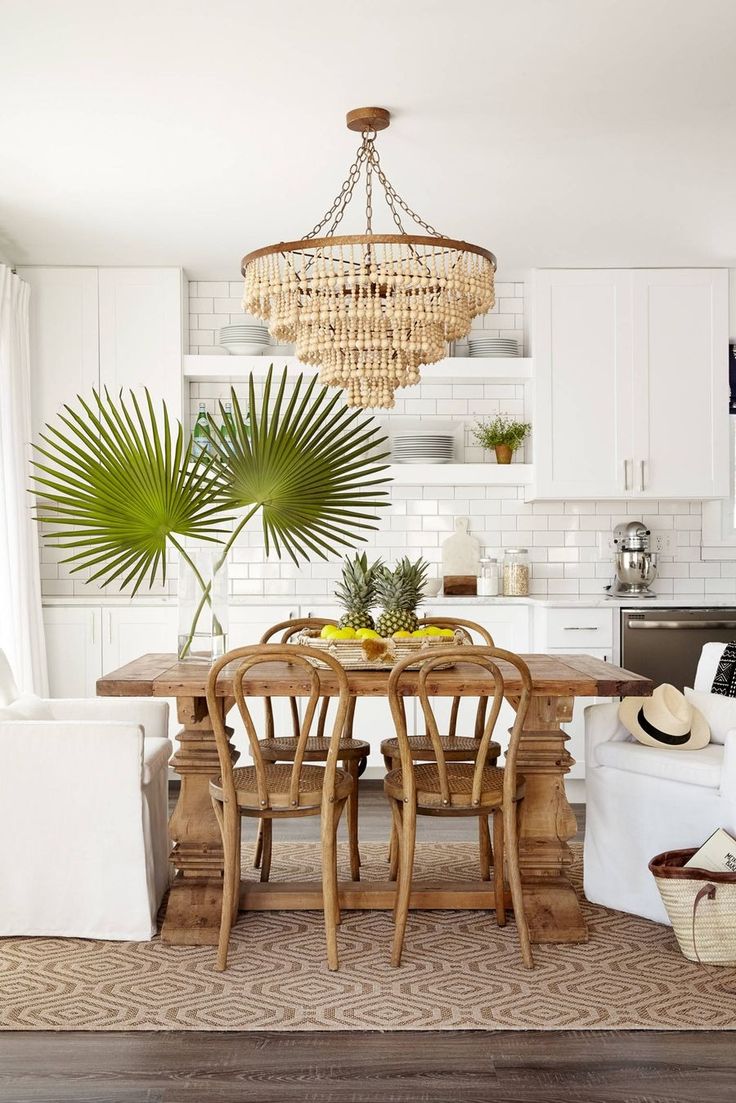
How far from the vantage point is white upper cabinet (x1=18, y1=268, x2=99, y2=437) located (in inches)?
238

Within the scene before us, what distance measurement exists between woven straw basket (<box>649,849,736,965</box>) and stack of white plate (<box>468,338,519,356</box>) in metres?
3.69

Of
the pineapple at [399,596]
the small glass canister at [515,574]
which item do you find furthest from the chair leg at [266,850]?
the small glass canister at [515,574]

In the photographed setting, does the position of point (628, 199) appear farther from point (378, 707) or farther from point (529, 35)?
point (378, 707)

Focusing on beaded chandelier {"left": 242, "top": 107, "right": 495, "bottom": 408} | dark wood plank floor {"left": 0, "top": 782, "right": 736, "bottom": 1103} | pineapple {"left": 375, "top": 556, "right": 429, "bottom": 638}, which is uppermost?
beaded chandelier {"left": 242, "top": 107, "right": 495, "bottom": 408}

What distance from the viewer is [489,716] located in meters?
3.11

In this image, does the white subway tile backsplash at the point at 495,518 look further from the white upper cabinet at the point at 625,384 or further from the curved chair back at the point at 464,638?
the curved chair back at the point at 464,638

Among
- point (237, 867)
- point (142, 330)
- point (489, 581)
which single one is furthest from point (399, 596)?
point (142, 330)

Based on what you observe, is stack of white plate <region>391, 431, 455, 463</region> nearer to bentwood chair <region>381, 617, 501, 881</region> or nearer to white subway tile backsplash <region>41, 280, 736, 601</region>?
white subway tile backsplash <region>41, 280, 736, 601</region>

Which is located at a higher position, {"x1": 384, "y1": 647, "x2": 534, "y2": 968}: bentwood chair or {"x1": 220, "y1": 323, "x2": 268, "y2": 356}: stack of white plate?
{"x1": 220, "y1": 323, "x2": 268, "y2": 356}: stack of white plate

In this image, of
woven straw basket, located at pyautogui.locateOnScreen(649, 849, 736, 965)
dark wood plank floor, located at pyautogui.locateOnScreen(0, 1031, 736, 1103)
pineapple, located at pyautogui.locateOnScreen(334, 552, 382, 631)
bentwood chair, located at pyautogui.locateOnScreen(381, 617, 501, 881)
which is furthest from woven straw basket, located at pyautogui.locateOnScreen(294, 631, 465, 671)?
dark wood plank floor, located at pyautogui.locateOnScreen(0, 1031, 736, 1103)

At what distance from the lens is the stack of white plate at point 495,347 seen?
6258mm

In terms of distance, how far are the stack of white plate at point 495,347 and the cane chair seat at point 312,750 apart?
119 inches

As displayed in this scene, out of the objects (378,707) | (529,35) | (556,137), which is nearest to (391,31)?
(529,35)

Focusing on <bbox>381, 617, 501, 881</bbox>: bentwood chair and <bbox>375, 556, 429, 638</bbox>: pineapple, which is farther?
<bbox>381, 617, 501, 881</bbox>: bentwood chair
